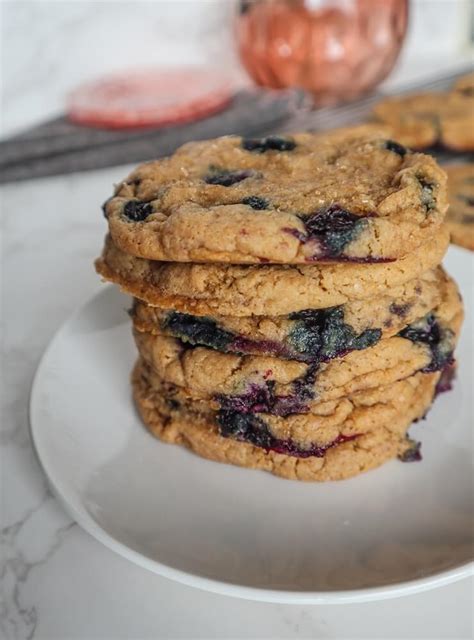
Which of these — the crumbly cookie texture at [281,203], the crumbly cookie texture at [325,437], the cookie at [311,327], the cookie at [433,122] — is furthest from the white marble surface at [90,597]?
the cookie at [433,122]

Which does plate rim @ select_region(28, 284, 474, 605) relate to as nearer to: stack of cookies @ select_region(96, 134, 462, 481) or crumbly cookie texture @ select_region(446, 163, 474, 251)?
stack of cookies @ select_region(96, 134, 462, 481)

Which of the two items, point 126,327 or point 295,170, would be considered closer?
point 295,170

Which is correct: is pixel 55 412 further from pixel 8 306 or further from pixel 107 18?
pixel 107 18

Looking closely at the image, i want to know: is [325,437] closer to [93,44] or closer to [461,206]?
[461,206]

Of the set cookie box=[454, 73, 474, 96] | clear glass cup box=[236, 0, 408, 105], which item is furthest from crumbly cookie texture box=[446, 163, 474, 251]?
clear glass cup box=[236, 0, 408, 105]

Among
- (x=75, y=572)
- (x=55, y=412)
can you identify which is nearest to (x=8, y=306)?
(x=55, y=412)

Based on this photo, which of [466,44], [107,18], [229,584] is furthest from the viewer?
[466,44]

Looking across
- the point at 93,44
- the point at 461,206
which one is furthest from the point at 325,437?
the point at 93,44
